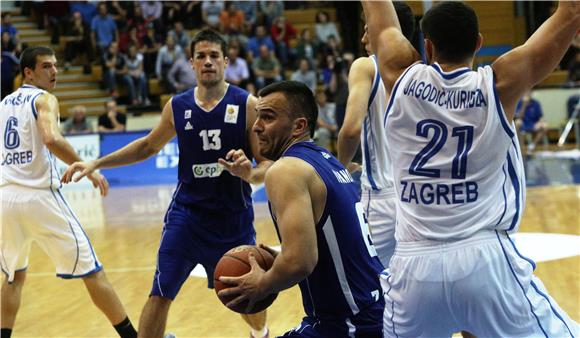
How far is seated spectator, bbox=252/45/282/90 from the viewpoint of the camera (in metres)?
20.2

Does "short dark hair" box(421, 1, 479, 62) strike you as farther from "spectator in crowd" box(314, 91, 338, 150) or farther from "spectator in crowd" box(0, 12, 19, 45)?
"spectator in crowd" box(0, 12, 19, 45)

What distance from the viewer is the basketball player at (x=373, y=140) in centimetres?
522

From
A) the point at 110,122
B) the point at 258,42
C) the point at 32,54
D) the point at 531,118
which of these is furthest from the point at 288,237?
the point at 258,42

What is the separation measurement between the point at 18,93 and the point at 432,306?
13.4ft

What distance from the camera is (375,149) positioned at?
557 centimetres

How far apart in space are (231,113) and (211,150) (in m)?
0.27

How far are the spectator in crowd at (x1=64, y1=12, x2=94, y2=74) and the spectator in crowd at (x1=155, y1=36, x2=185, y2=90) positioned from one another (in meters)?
2.11

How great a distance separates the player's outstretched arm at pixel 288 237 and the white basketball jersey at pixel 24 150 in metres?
3.21

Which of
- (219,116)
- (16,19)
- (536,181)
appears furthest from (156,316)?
(16,19)

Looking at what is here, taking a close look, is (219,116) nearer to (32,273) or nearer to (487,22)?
(32,273)

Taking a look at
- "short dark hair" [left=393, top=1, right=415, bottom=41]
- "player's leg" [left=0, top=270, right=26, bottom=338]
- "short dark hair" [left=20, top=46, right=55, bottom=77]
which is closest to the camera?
"short dark hair" [left=393, top=1, right=415, bottom=41]

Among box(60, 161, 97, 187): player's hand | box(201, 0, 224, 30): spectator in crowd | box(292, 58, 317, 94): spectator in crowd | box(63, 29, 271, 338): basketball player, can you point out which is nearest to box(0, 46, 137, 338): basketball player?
box(60, 161, 97, 187): player's hand

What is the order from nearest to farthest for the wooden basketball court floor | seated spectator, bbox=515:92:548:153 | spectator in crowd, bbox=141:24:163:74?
the wooden basketball court floor → seated spectator, bbox=515:92:548:153 → spectator in crowd, bbox=141:24:163:74

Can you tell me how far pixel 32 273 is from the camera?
9.55 metres
